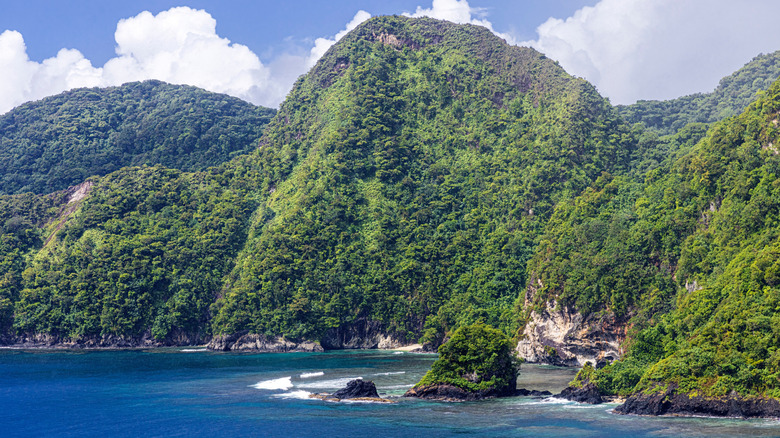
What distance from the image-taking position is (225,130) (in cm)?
19050

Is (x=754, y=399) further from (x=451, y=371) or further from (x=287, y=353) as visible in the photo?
(x=287, y=353)

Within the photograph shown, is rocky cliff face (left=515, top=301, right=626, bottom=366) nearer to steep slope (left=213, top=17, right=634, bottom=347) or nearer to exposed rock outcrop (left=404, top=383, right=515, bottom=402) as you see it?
steep slope (left=213, top=17, right=634, bottom=347)

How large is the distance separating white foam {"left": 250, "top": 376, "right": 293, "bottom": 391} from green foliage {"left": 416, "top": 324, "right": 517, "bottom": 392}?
15707 mm

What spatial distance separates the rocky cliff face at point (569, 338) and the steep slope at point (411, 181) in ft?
27.7

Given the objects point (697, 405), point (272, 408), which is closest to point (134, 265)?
point (272, 408)

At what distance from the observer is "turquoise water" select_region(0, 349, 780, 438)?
4594cm

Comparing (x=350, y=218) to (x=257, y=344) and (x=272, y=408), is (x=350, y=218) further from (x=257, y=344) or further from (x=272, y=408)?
(x=272, y=408)

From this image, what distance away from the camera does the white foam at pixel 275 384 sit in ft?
226

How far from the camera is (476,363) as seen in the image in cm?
5991

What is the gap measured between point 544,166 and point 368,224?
33637 mm

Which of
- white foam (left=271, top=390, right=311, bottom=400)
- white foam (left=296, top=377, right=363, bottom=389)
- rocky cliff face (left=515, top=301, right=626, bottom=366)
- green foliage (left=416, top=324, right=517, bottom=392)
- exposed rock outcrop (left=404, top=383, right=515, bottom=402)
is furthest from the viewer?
rocky cliff face (left=515, top=301, right=626, bottom=366)

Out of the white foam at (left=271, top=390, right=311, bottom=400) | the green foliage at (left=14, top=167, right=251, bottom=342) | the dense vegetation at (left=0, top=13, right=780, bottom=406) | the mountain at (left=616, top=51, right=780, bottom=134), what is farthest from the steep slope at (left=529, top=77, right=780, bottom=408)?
the mountain at (left=616, top=51, right=780, bottom=134)

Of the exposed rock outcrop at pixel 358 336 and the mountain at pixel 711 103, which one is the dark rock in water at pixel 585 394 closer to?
the exposed rock outcrop at pixel 358 336

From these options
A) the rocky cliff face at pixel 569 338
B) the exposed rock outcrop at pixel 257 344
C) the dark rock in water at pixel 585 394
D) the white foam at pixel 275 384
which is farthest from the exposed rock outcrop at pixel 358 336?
the dark rock in water at pixel 585 394
